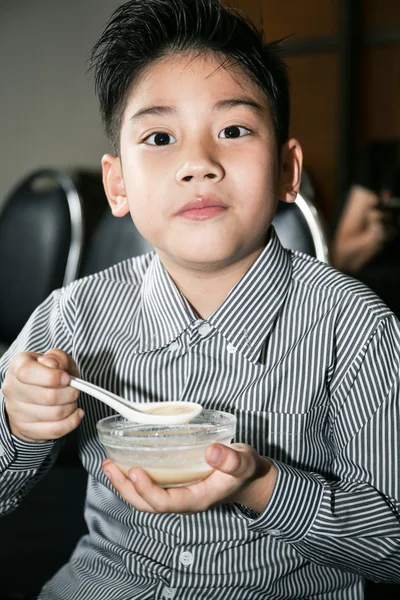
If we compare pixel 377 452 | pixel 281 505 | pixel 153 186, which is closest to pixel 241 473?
pixel 281 505

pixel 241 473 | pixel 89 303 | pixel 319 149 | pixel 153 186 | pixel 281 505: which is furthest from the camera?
pixel 319 149

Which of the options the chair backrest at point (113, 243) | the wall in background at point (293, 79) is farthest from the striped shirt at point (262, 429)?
the wall in background at point (293, 79)

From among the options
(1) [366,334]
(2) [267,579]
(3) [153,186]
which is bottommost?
(2) [267,579]

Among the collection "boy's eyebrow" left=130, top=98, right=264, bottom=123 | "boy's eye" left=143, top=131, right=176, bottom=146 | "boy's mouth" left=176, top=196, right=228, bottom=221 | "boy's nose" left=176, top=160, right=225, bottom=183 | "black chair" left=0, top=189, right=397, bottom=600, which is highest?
"boy's eyebrow" left=130, top=98, right=264, bottom=123

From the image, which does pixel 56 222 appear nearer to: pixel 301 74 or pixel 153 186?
pixel 153 186

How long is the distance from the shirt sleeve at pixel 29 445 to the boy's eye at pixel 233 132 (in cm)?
37

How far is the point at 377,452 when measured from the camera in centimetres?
97

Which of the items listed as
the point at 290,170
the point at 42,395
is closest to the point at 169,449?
the point at 42,395

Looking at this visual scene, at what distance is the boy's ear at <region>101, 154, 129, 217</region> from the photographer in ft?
3.77

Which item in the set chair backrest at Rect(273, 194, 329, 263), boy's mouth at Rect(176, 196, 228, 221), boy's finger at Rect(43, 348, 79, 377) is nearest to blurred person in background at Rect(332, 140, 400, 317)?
chair backrest at Rect(273, 194, 329, 263)

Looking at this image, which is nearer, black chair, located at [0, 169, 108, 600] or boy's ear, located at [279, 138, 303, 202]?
boy's ear, located at [279, 138, 303, 202]

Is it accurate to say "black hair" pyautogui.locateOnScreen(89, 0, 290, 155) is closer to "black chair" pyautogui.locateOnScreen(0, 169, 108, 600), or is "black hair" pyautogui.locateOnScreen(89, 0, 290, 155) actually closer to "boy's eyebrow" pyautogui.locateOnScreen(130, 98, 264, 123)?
"boy's eyebrow" pyautogui.locateOnScreen(130, 98, 264, 123)

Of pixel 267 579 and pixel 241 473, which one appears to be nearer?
pixel 241 473

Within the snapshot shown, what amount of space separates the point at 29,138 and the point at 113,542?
342 centimetres
